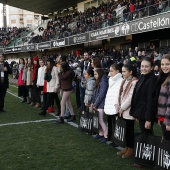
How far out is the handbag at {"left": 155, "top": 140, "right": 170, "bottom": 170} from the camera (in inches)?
142

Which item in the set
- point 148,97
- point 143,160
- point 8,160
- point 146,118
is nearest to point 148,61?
point 148,97

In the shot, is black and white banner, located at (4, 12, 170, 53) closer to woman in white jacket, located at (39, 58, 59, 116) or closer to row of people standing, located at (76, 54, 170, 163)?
woman in white jacket, located at (39, 58, 59, 116)

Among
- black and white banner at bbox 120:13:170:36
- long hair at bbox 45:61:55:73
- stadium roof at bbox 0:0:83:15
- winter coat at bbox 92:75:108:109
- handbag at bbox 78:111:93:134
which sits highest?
stadium roof at bbox 0:0:83:15

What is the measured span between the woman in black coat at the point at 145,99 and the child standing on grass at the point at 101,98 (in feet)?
4.30

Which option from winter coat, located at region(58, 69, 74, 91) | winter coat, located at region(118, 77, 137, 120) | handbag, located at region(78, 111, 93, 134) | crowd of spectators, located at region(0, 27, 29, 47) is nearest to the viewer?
winter coat, located at region(118, 77, 137, 120)

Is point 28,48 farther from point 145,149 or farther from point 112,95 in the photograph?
point 145,149

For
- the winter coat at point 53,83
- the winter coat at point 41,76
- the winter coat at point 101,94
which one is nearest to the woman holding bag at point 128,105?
the winter coat at point 101,94

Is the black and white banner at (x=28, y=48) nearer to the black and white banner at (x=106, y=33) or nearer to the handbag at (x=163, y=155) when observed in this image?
the black and white banner at (x=106, y=33)

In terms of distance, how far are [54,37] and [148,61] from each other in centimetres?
2616

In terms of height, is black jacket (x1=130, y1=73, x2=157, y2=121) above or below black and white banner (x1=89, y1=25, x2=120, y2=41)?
below

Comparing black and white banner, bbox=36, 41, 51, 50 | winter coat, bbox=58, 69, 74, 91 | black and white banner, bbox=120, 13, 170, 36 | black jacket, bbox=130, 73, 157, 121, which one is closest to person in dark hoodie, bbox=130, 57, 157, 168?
black jacket, bbox=130, 73, 157, 121

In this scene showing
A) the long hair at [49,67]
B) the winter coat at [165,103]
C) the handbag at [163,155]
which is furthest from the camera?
the long hair at [49,67]

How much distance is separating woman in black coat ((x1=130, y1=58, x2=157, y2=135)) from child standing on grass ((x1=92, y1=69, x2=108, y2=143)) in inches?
51.6

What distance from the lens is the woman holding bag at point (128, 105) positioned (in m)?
4.55
